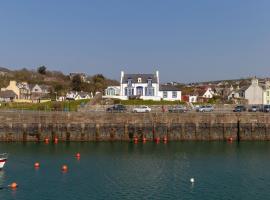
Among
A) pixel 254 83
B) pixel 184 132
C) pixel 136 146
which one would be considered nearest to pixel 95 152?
pixel 136 146

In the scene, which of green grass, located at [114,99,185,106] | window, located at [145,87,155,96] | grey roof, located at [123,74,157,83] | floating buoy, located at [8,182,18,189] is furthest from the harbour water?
grey roof, located at [123,74,157,83]

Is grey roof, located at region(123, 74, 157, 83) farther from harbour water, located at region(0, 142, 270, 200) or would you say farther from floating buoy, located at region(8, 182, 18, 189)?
floating buoy, located at region(8, 182, 18, 189)

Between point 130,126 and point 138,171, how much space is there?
1916cm

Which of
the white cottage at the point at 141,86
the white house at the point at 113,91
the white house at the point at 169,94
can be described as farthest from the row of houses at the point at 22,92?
the white house at the point at 169,94

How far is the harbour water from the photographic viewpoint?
33.1m

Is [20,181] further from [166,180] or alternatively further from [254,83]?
[254,83]

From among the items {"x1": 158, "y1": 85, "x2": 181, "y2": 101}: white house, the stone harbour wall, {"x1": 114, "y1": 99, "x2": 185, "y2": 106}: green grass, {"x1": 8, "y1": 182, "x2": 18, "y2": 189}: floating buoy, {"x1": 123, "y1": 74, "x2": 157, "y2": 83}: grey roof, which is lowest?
{"x1": 8, "y1": 182, "x2": 18, "y2": 189}: floating buoy

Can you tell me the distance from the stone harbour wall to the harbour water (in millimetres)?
2278

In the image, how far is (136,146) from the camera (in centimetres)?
5544

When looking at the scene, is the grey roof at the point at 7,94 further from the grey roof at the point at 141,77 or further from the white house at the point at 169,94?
the white house at the point at 169,94

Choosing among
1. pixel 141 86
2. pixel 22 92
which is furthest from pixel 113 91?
pixel 22 92

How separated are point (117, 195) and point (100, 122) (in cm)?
2746

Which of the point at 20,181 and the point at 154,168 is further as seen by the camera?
the point at 154,168

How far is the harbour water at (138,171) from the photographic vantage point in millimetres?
33094
